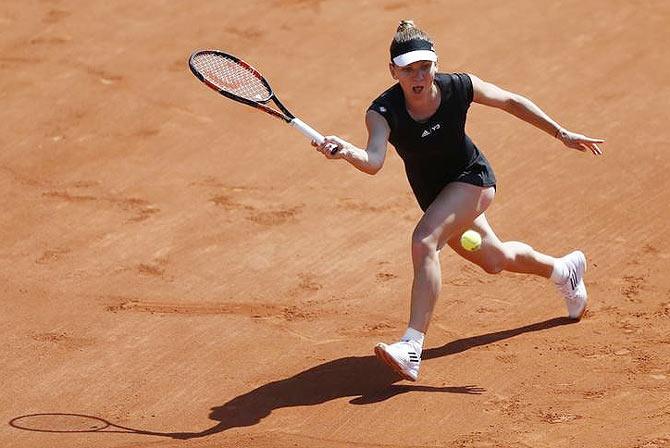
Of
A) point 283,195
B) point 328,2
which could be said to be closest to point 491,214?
point 283,195

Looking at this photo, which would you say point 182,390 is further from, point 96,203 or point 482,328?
point 96,203

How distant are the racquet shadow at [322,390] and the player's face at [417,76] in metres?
1.48

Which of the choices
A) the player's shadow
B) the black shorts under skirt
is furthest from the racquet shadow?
the black shorts under skirt

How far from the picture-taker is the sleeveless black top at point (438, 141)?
20.4 feet

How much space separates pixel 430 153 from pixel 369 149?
0.42 metres

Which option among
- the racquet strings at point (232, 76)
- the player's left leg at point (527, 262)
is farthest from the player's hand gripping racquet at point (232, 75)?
the player's left leg at point (527, 262)

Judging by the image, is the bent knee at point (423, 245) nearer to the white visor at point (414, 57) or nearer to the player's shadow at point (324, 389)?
the player's shadow at point (324, 389)

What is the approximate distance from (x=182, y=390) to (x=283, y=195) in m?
2.60

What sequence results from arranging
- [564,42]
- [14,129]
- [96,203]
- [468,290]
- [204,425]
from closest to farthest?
[204,425] → [468,290] → [96,203] → [14,129] → [564,42]

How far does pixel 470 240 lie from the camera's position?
6.43 metres

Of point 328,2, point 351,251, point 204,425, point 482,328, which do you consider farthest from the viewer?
point 328,2

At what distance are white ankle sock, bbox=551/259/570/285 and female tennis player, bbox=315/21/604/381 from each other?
358mm

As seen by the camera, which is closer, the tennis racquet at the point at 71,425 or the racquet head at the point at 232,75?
the tennis racquet at the point at 71,425

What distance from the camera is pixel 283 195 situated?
868cm
